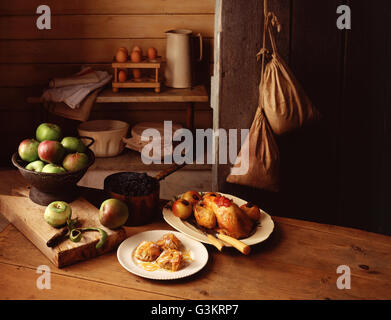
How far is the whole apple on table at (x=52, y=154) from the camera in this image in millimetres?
1559

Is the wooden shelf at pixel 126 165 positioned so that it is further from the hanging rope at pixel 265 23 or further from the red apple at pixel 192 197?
the red apple at pixel 192 197

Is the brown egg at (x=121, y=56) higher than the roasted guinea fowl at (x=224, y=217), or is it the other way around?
the brown egg at (x=121, y=56)

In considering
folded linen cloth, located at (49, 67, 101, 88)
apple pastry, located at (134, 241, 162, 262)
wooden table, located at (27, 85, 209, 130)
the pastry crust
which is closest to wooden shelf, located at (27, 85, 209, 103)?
wooden table, located at (27, 85, 209, 130)

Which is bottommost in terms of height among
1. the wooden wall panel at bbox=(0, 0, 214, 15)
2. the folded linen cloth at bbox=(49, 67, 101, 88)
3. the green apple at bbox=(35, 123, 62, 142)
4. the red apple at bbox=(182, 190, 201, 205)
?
the red apple at bbox=(182, 190, 201, 205)

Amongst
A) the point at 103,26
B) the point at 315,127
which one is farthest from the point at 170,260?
the point at 103,26

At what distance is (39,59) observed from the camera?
3309mm

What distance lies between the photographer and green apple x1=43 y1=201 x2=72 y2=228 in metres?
1.45

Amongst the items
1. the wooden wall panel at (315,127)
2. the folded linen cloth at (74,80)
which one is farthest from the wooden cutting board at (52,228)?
the folded linen cloth at (74,80)

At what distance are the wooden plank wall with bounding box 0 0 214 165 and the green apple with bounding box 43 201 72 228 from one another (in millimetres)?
1876

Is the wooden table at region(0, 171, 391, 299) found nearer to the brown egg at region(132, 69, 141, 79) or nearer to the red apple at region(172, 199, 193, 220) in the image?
the red apple at region(172, 199, 193, 220)

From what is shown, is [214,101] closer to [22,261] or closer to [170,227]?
[170,227]

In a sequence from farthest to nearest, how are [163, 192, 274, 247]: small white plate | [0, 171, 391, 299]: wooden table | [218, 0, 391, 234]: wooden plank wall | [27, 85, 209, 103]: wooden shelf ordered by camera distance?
[27, 85, 209, 103]: wooden shelf
[218, 0, 391, 234]: wooden plank wall
[163, 192, 274, 247]: small white plate
[0, 171, 391, 299]: wooden table

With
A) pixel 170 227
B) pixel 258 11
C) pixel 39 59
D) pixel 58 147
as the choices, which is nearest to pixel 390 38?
pixel 258 11
